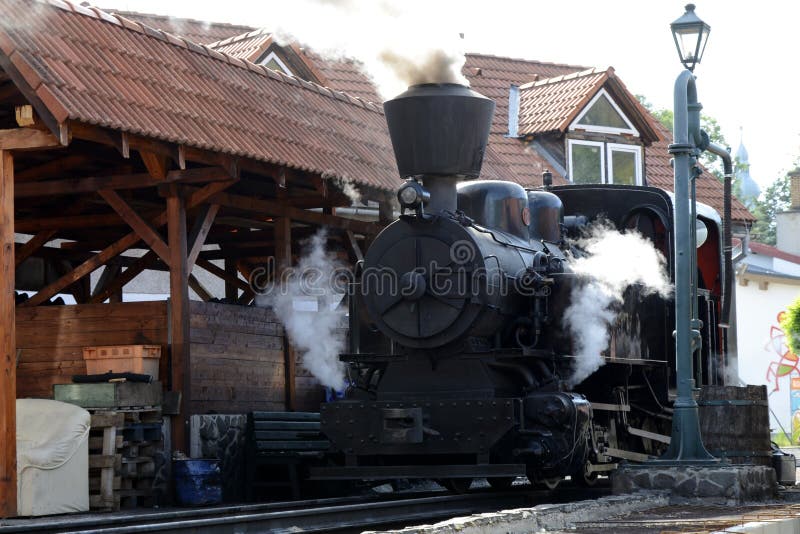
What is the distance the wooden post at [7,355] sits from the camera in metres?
10.5

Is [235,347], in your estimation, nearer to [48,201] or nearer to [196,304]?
[196,304]

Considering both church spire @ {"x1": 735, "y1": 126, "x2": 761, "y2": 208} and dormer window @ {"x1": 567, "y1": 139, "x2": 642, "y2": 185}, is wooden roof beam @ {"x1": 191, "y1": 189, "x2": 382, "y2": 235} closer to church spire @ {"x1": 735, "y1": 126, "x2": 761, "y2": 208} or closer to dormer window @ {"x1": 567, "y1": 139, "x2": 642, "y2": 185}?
dormer window @ {"x1": 567, "y1": 139, "x2": 642, "y2": 185}

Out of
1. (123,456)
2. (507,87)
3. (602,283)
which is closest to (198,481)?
(123,456)

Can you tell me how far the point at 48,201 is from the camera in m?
14.9

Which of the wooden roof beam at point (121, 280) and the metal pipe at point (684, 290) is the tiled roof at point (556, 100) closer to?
the wooden roof beam at point (121, 280)

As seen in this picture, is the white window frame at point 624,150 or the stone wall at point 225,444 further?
the white window frame at point 624,150

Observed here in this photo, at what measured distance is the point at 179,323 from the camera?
12633 millimetres

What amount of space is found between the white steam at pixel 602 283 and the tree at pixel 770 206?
6301 centimetres

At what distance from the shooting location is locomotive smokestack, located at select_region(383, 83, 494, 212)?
10969 millimetres

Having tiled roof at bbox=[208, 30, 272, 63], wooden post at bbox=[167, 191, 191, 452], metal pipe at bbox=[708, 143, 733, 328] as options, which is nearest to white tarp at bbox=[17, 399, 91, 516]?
wooden post at bbox=[167, 191, 191, 452]

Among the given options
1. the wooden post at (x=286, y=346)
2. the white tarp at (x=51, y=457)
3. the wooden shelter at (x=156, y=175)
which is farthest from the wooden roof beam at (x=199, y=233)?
the white tarp at (x=51, y=457)

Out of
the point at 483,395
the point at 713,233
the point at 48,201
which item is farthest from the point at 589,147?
the point at 483,395

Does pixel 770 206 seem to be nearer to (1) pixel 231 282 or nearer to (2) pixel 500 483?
(1) pixel 231 282

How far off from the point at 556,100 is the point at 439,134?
15.5m
